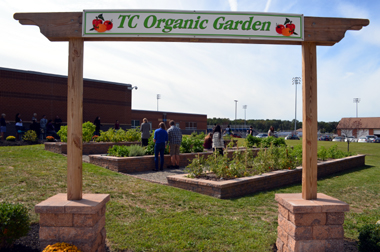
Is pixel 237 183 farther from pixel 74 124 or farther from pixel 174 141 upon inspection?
pixel 74 124

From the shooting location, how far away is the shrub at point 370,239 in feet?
11.5

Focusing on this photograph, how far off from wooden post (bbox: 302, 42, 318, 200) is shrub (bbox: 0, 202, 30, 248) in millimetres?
3808

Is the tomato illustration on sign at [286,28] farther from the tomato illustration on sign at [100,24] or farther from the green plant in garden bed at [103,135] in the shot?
the green plant in garden bed at [103,135]

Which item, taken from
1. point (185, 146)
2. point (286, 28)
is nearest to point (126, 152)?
point (185, 146)

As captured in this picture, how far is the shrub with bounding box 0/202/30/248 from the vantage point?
3520mm

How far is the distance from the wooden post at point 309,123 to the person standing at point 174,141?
6537 mm

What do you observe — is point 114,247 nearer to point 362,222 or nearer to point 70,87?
point 70,87

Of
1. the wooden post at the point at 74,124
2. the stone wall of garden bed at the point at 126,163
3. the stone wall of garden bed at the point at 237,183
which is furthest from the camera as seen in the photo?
the stone wall of garden bed at the point at 126,163

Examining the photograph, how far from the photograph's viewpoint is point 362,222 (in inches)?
205

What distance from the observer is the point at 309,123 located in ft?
12.5

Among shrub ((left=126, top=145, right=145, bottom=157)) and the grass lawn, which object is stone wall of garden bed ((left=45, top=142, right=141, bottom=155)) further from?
shrub ((left=126, top=145, right=145, bottom=157))

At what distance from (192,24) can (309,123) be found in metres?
2.09

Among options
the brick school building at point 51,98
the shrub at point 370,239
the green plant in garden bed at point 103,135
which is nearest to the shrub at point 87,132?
the green plant in garden bed at point 103,135

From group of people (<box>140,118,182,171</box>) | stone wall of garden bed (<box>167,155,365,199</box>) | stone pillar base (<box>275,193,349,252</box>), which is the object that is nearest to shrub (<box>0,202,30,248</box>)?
stone pillar base (<box>275,193,349,252</box>)
